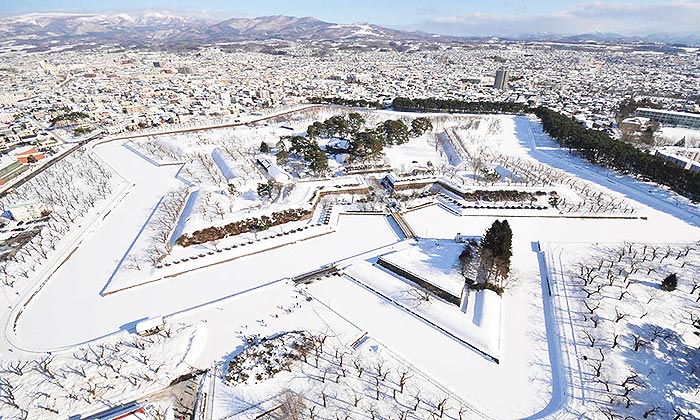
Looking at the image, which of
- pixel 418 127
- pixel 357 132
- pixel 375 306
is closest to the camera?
pixel 375 306

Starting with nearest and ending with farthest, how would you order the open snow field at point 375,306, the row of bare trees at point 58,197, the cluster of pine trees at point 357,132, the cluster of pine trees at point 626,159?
the open snow field at point 375,306 → the row of bare trees at point 58,197 → the cluster of pine trees at point 626,159 → the cluster of pine trees at point 357,132

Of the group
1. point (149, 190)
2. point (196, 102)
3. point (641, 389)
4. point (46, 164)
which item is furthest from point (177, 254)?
point (196, 102)

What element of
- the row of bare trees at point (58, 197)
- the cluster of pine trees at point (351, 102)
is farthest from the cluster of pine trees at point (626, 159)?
the row of bare trees at point (58, 197)

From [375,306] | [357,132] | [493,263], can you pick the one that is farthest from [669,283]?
[357,132]

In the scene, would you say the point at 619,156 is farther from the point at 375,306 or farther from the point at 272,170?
the point at 272,170

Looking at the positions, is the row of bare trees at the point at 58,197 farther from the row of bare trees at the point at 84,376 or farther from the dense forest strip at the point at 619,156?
the dense forest strip at the point at 619,156

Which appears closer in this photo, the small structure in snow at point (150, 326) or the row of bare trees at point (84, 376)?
the row of bare trees at point (84, 376)

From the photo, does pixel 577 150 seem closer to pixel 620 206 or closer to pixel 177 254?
pixel 620 206

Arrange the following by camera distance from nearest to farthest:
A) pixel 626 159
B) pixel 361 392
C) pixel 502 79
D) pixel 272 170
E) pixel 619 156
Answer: pixel 361 392
pixel 272 170
pixel 626 159
pixel 619 156
pixel 502 79

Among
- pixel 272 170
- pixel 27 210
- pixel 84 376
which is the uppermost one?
pixel 272 170
